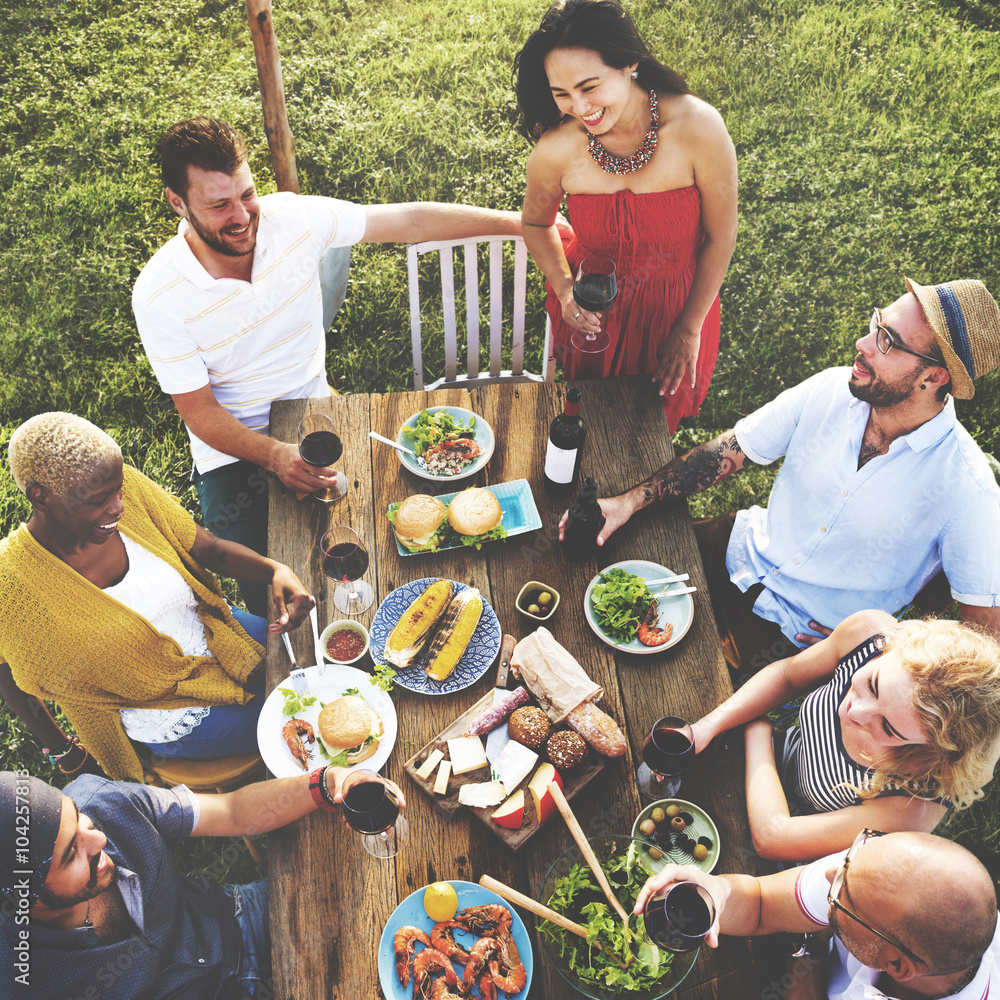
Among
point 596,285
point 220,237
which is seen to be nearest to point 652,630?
point 596,285

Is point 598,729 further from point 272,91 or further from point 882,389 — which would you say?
point 272,91

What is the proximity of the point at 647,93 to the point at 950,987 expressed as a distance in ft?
9.96

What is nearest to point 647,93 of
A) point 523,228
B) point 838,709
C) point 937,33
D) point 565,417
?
point 523,228

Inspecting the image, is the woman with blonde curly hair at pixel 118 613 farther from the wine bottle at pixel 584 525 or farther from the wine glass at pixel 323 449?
the wine bottle at pixel 584 525

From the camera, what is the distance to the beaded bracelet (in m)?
2.04

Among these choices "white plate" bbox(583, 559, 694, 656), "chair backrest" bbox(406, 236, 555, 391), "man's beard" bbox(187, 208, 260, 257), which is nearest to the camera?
"white plate" bbox(583, 559, 694, 656)

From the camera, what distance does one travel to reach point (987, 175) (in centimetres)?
536

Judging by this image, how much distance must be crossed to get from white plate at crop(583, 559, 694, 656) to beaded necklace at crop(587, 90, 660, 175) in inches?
65.1

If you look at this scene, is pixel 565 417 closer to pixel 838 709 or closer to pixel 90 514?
pixel 838 709

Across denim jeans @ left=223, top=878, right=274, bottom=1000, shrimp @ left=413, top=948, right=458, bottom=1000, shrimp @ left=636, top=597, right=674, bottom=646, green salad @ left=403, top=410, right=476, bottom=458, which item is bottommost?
denim jeans @ left=223, top=878, right=274, bottom=1000

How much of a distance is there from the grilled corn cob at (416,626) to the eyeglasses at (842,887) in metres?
1.24

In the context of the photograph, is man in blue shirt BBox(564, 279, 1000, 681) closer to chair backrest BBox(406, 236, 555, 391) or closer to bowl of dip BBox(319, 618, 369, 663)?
bowl of dip BBox(319, 618, 369, 663)

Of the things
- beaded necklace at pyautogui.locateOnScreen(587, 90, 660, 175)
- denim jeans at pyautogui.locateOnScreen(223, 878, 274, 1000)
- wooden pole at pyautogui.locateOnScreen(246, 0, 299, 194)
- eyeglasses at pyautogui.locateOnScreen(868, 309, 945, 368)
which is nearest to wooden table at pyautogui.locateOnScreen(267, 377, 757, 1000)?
denim jeans at pyautogui.locateOnScreen(223, 878, 274, 1000)

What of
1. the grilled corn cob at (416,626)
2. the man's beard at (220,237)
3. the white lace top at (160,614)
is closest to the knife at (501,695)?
the grilled corn cob at (416,626)
